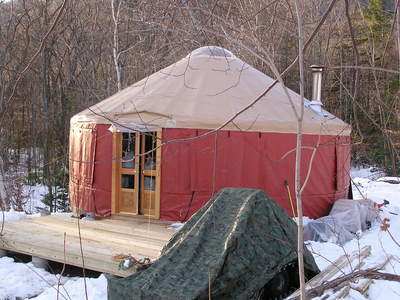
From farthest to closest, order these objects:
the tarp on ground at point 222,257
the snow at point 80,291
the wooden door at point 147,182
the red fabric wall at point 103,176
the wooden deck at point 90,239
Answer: the red fabric wall at point 103,176
the wooden door at point 147,182
the wooden deck at point 90,239
the snow at point 80,291
the tarp on ground at point 222,257

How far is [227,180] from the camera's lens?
7.03 metres

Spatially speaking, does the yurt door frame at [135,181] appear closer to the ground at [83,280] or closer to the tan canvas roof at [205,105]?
the tan canvas roof at [205,105]

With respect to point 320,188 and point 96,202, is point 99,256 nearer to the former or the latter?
point 96,202

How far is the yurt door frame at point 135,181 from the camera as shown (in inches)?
281

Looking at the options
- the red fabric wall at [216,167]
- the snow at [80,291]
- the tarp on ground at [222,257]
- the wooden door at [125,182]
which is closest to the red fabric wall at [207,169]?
the red fabric wall at [216,167]

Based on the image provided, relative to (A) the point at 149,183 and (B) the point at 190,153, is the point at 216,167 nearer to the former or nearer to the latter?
(B) the point at 190,153

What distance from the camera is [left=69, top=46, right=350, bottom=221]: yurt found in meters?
6.91

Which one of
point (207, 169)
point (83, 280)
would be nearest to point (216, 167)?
point (207, 169)

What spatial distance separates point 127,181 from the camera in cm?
729

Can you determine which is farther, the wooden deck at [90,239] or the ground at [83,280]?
the wooden deck at [90,239]

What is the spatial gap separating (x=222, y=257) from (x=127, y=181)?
3989mm

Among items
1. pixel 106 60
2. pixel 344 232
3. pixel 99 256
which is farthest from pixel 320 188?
pixel 106 60

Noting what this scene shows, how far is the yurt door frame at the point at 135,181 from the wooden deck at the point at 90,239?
11.0 inches

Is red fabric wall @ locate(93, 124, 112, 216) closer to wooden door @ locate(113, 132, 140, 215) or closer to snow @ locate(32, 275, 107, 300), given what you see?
wooden door @ locate(113, 132, 140, 215)
